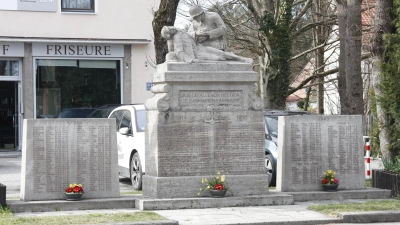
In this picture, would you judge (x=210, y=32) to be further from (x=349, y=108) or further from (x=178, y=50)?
(x=349, y=108)

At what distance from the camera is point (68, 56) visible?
28.9 m

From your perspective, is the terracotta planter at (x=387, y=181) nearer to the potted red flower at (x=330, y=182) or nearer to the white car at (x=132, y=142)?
the potted red flower at (x=330, y=182)

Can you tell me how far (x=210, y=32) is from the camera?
44.9ft

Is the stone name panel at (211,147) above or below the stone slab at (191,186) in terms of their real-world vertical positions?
above

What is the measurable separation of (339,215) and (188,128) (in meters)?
2.82

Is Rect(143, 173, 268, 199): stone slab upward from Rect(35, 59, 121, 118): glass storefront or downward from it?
downward

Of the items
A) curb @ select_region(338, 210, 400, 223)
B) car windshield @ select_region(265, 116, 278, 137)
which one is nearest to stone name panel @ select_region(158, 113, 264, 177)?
curb @ select_region(338, 210, 400, 223)

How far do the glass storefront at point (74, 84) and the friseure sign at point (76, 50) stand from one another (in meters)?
0.26

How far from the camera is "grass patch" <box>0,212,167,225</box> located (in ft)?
36.1

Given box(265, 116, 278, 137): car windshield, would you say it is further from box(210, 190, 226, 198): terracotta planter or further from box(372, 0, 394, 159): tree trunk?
box(210, 190, 226, 198): terracotta planter

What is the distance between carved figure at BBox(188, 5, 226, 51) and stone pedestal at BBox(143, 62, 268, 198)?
2.22ft

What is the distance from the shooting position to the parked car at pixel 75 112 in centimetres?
2698

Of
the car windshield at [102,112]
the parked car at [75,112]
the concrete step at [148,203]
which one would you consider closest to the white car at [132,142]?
the concrete step at [148,203]

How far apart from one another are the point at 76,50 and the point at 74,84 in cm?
129
